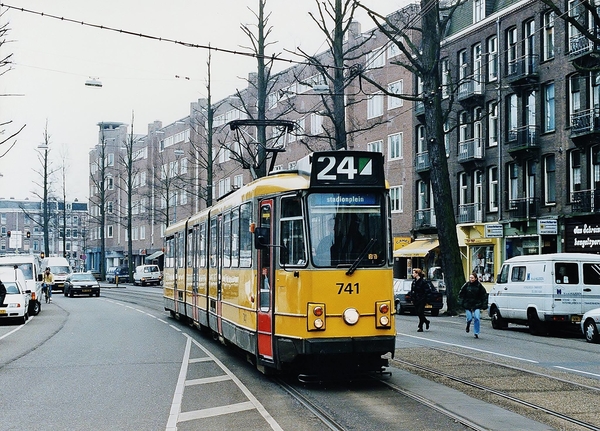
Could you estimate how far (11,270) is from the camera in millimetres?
30281

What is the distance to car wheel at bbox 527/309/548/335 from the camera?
23672 millimetres

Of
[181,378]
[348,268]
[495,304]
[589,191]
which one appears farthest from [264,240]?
[589,191]

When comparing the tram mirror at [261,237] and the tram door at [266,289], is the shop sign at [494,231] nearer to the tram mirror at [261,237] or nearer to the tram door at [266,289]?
the tram door at [266,289]

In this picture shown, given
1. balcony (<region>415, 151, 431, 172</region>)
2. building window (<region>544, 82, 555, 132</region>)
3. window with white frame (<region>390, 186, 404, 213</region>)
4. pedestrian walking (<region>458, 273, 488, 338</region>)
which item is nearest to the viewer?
pedestrian walking (<region>458, 273, 488, 338</region>)

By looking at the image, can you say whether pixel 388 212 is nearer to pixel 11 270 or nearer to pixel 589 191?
pixel 11 270

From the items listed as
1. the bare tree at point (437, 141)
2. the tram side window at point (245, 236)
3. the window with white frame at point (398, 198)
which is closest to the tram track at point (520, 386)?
the tram side window at point (245, 236)

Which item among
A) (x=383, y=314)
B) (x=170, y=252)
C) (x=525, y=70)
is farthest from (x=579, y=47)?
(x=383, y=314)

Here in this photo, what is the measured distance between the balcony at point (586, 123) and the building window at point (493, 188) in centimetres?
710

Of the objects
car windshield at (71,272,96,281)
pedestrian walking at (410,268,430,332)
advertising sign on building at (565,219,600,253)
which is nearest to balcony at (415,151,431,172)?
advertising sign on building at (565,219,600,253)

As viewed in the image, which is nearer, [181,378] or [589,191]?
[181,378]

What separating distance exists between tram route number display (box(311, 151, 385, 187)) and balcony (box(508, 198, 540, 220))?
28053mm

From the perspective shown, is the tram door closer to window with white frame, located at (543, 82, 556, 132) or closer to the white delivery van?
the white delivery van

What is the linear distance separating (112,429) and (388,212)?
512 centimetres

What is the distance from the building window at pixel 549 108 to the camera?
3838 centimetres
